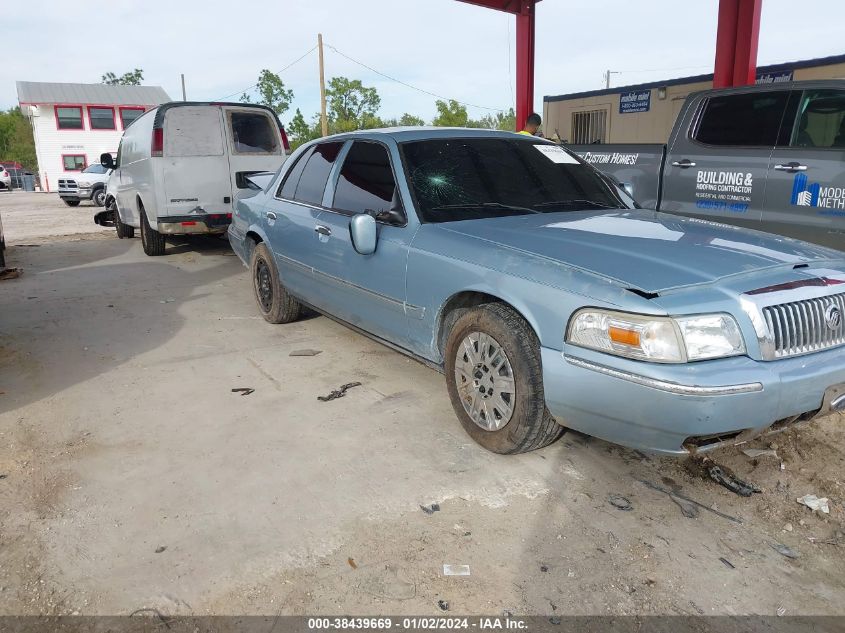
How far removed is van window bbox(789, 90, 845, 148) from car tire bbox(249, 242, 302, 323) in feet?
13.9

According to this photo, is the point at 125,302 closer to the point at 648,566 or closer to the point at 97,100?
the point at 648,566

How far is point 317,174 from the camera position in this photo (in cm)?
492

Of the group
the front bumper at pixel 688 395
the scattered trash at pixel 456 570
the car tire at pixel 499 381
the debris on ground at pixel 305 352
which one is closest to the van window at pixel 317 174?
the debris on ground at pixel 305 352

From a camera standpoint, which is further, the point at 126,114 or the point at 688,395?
the point at 126,114

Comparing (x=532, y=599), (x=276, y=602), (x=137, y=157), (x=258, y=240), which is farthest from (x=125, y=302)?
(x=532, y=599)

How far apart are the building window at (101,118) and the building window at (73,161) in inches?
92.9

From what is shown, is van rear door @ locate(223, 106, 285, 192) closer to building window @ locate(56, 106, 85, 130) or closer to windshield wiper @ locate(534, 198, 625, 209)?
windshield wiper @ locate(534, 198, 625, 209)

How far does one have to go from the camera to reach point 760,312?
104 inches

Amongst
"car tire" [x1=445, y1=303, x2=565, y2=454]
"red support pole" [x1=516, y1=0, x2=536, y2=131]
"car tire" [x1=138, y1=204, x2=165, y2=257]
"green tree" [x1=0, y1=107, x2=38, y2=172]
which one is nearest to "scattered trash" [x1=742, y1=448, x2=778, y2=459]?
"car tire" [x1=445, y1=303, x2=565, y2=454]

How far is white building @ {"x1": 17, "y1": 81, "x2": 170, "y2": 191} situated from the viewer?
4166 centimetres

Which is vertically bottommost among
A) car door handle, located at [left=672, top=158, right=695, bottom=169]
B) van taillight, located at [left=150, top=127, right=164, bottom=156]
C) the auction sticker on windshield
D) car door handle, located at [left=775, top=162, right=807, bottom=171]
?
car door handle, located at [left=775, top=162, right=807, bottom=171]

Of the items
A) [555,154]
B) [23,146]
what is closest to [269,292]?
[555,154]

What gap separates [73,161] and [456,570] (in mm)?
47050

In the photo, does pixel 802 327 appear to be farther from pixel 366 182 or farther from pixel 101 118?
pixel 101 118
